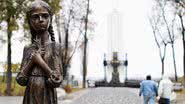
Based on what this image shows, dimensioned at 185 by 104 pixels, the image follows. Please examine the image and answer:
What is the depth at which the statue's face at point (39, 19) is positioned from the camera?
18.6 ft

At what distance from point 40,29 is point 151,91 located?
11.2 metres

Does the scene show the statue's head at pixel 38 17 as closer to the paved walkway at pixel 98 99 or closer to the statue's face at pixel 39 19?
the statue's face at pixel 39 19

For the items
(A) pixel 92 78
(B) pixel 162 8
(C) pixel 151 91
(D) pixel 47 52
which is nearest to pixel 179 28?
(B) pixel 162 8

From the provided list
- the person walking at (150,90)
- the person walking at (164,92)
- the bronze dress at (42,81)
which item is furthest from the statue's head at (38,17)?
the person walking at (150,90)

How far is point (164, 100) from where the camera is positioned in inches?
607

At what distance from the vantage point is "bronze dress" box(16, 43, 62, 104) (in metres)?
5.57

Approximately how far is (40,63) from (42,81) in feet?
0.74

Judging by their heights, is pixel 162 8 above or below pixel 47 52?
above

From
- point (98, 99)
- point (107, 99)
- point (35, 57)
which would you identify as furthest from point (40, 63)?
point (107, 99)

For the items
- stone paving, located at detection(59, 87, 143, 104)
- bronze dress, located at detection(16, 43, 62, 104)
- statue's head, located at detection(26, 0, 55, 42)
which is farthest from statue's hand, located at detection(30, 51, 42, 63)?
stone paving, located at detection(59, 87, 143, 104)

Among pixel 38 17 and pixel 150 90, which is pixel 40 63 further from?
pixel 150 90

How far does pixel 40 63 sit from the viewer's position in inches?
220

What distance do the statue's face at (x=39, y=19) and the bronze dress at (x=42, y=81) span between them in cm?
25

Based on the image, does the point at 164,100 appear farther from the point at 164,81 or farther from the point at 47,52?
the point at 47,52
